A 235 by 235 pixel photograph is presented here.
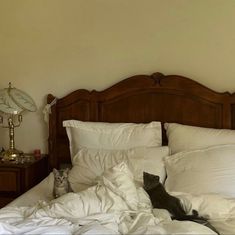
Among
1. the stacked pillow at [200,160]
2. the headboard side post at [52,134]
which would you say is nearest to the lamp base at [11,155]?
the headboard side post at [52,134]

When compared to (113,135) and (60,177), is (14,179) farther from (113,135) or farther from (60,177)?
(113,135)

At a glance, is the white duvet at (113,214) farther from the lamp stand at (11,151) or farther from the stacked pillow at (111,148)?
the lamp stand at (11,151)

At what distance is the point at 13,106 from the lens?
9.31 feet

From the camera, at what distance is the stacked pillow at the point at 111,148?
2510 mm

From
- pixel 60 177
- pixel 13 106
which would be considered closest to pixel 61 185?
pixel 60 177

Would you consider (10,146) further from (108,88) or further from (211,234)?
(211,234)

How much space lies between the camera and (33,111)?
3.06 meters

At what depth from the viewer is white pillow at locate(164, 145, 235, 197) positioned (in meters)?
2.28

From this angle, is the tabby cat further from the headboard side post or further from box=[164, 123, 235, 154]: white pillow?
box=[164, 123, 235, 154]: white pillow

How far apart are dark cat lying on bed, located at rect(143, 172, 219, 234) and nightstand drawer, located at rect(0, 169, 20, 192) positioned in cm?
107

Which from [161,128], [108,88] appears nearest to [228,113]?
[161,128]

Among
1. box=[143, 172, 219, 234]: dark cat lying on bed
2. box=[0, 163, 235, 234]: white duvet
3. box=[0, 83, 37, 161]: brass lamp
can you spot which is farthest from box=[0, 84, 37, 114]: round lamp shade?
box=[143, 172, 219, 234]: dark cat lying on bed

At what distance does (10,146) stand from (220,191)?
1604 millimetres

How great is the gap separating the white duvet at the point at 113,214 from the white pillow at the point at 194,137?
47 cm
